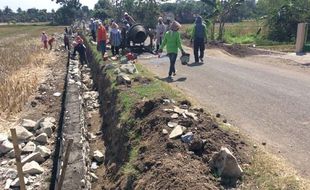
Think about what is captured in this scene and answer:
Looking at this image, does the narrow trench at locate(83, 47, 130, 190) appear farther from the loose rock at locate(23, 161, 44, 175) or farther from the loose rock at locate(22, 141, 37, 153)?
the loose rock at locate(22, 141, 37, 153)

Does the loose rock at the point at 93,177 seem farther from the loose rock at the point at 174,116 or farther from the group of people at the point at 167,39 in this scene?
the group of people at the point at 167,39

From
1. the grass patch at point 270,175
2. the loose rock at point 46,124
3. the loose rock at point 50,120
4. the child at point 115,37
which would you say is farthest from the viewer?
the child at point 115,37

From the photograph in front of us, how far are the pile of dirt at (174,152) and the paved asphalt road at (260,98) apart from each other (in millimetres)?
883

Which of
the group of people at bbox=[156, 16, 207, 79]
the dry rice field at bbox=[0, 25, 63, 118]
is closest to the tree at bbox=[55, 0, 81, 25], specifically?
the dry rice field at bbox=[0, 25, 63, 118]

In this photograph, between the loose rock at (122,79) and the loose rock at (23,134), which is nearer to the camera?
the loose rock at (23,134)

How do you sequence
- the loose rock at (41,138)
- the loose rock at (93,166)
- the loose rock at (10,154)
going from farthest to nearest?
the loose rock at (41,138) → the loose rock at (10,154) → the loose rock at (93,166)

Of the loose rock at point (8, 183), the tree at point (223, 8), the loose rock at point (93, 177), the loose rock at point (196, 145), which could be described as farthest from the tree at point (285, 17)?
the loose rock at point (8, 183)

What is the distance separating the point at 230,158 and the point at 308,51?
1529 cm

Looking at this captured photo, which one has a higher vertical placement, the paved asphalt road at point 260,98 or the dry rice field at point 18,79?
the paved asphalt road at point 260,98

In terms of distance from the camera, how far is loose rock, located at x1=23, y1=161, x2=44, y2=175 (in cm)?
793

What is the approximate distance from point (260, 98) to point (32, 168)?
548cm

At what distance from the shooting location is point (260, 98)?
32.8ft

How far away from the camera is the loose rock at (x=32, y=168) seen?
7926 mm

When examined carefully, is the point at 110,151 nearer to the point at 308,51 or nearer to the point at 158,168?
the point at 158,168
